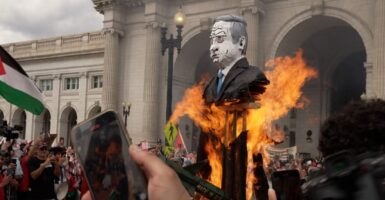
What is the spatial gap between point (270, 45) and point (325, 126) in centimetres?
3030

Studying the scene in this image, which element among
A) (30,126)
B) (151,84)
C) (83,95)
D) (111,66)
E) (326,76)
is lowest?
(30,126)

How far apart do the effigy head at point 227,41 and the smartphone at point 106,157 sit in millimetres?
3347

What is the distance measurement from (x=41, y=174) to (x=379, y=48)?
2232cm

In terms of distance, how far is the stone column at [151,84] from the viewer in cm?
3475

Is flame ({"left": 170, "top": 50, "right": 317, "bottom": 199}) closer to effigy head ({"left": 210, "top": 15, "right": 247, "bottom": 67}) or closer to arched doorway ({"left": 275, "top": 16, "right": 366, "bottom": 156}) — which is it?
effigy head ({"left": 210, "top": 15, "right": 247, "bottom": 67})

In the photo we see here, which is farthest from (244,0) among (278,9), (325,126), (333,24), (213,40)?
(325,126)

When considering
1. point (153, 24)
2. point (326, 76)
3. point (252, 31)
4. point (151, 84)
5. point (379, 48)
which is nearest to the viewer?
point (379, 48)

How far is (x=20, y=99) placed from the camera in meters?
8.38

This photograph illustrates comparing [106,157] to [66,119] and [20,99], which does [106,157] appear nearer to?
[20,99]

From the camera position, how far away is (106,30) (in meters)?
37.1

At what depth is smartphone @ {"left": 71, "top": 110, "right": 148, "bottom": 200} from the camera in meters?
1.44

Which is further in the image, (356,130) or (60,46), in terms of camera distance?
(60,46)

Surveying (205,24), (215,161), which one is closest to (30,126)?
(205,24)

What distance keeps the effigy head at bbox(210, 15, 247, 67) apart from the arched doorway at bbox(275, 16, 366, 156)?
29609 mm
